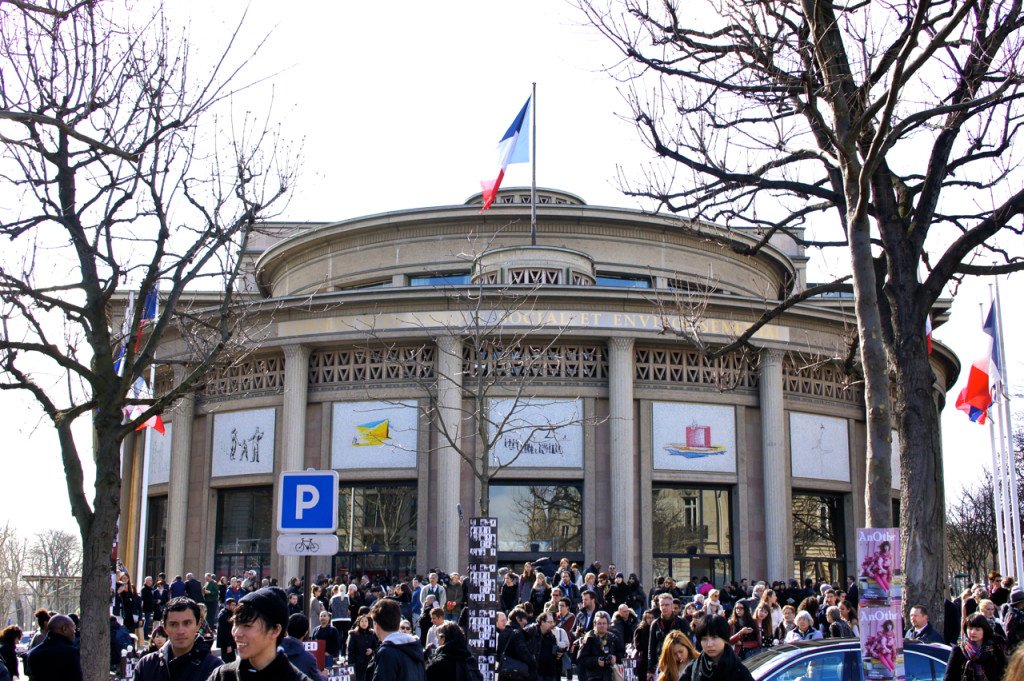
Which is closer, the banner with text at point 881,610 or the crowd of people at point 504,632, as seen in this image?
the crowd of people at point 504,632

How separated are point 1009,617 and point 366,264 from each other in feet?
97.2

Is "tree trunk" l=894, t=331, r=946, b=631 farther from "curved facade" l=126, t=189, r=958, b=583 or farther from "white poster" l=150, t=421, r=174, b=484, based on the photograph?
"white poster" l=150, t=421, r=174, b=484

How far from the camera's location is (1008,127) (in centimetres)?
1515

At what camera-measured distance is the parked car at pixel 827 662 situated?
1092cm

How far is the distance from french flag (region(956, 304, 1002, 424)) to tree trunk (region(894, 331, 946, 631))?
50.1 ft

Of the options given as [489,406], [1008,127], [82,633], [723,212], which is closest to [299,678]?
[82,633]

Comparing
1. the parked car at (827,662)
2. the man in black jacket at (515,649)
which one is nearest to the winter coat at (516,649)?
the man in black jacket at (515,649)

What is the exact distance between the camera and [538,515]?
34.0 m

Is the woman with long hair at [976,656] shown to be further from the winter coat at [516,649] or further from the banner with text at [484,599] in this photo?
the banner with text at [484,599]

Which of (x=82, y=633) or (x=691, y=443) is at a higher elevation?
(x=691, y=443)

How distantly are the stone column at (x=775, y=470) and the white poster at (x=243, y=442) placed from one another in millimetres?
15130

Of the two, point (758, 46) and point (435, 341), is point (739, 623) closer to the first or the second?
point (758, 46)

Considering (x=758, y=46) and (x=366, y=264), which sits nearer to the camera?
(x=758, y=46)

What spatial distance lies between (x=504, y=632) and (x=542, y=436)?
756 inches
